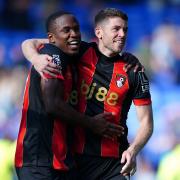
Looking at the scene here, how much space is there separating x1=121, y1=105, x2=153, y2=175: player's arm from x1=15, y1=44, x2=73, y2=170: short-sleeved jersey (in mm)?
459

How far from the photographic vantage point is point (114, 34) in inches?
263

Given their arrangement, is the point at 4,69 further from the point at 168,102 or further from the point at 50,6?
the point at 168,102

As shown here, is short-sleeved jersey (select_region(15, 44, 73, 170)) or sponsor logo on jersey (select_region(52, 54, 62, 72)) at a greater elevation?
sponsor logo on jersey (select_region(52, 54, 62, 72))

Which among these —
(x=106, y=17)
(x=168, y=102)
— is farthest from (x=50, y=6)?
(x=106, y=17)

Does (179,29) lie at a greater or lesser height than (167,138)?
greater

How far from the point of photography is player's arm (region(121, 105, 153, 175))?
21.4ft

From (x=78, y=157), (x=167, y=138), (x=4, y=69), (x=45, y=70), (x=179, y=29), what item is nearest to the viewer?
(x=45, y=70)

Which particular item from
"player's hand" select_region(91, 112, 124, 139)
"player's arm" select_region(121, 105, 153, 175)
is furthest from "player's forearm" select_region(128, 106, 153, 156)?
"player's hand" select_region(91, 112, 124, 139)

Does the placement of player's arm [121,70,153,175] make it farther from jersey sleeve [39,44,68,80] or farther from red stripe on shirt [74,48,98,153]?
jersey sleeve [39,44,68,80]

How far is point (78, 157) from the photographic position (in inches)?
265

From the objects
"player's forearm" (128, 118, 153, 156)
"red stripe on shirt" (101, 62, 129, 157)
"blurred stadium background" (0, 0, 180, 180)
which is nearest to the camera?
"player's forearm" (128, 118, 153, 156)

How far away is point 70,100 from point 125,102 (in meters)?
0.48

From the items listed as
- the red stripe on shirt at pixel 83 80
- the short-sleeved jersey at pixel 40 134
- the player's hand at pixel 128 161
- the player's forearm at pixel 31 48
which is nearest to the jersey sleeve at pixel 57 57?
the short-sleeved jersey at pixel 40 134

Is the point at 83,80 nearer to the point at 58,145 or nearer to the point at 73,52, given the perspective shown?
the point at 73,52
